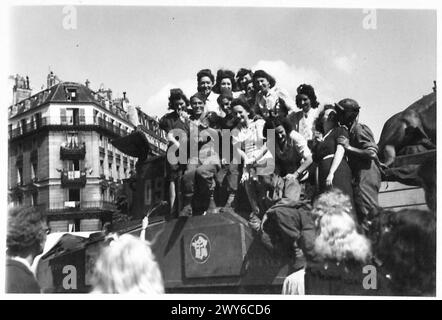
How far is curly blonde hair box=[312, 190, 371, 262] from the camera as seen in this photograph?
6.92 m

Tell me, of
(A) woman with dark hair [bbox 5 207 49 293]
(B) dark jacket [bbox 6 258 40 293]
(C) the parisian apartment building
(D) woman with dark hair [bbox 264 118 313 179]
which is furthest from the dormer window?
(D) woman with dark hair [bbox 264 118 313 179]

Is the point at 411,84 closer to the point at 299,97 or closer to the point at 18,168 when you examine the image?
the point at 299,97

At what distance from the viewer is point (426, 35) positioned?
7.14m

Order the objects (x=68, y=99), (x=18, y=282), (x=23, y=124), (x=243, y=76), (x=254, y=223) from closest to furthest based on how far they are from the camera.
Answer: (x=18, y=282), (x=254, y=223), (x=243, y=76), (x=23, y=124), (x=68, y=99)

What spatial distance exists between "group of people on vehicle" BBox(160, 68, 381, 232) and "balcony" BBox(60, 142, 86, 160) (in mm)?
953

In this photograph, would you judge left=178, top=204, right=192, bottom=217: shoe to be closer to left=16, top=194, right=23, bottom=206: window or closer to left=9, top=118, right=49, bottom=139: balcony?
left=16, top=194, right=23, bottom=206: window

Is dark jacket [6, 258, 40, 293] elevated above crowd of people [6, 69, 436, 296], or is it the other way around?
crowd of people [6, 69, 436, 296]

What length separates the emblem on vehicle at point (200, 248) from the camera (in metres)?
7.07

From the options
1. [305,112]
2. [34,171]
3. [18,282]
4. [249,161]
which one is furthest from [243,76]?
[18,282]

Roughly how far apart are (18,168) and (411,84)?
437cm

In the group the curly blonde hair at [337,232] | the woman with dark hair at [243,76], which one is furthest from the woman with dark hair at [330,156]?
the woman with dark hair at [243,76]

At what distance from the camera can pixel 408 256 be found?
22.7ft

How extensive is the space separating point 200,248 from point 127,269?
2.61 ft

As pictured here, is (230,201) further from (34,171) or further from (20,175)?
(20,175)
